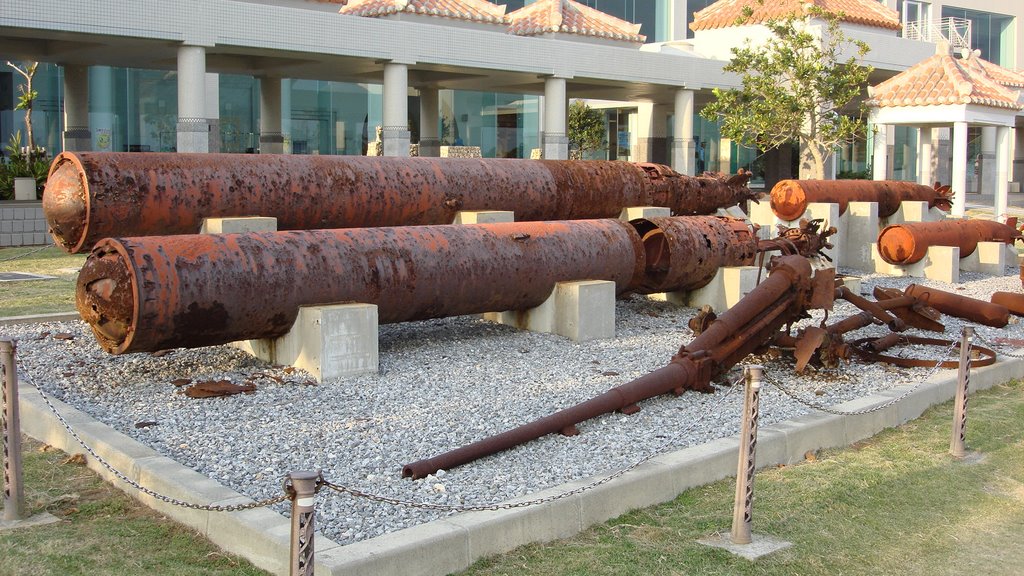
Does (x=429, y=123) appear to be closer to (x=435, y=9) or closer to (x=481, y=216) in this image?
(x=435, y=9)

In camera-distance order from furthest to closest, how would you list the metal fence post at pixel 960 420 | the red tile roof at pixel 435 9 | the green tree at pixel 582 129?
the green tree at pixel 582 129
the red tile roof at pixel 435 9
the metal fence post at pixel 960 420

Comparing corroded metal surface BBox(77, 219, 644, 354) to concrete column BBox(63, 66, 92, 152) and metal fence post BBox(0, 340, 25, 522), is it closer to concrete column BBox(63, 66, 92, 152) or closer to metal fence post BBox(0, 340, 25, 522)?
metal fence post BBox(0, 340, 25, 522)

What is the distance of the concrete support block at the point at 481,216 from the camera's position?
11.6 metres

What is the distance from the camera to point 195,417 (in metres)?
6.99

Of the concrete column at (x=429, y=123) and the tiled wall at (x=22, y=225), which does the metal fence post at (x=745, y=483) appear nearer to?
the tiled wall at (x=22, y=225)

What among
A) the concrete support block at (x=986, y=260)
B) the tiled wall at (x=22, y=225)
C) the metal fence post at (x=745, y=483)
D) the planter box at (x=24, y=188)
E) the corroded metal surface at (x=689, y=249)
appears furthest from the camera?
the planter box at (x=24, y=188)

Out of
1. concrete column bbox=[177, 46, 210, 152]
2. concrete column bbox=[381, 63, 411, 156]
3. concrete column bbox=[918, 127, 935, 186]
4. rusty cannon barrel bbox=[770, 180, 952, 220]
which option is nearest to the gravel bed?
rusty cannon barrel bbox=[770, 180, 952, 220]

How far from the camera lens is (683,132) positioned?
26.0m

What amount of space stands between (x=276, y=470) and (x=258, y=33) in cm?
1381

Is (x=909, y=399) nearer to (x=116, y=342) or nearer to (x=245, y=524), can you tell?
(x=245, y=524)

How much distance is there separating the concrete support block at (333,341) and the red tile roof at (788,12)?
20343mm

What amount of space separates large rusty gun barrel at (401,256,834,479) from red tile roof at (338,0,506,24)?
1432 centimetres

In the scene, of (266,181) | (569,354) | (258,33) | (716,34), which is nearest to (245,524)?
(569,354)

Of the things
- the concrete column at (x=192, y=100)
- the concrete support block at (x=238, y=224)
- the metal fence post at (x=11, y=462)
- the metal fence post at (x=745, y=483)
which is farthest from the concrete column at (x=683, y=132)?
the metal fence post at (x=11, y=462)
